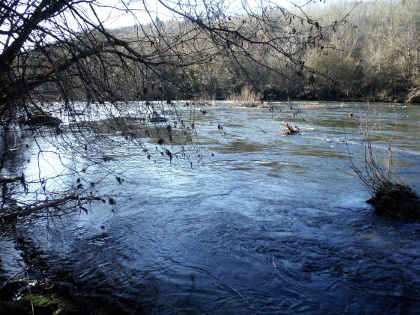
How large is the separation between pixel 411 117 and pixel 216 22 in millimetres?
18212

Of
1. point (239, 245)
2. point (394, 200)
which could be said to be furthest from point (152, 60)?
point (394, 200)

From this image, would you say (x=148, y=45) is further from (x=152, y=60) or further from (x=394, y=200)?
(x=394, y=200)

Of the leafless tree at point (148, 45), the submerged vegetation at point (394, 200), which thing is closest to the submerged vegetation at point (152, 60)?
the leafless tree at point (148, 45)

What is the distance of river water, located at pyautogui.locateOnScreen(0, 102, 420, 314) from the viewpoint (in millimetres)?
3742

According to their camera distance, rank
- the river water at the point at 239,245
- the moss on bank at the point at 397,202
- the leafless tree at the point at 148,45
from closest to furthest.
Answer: the leafless tree at the point at 148,45
the river water at the point at 239,245
the moss on bank at the point at 397,202

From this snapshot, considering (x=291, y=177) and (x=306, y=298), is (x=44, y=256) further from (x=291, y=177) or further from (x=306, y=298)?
(x=291, y=177)

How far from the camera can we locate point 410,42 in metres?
30.7

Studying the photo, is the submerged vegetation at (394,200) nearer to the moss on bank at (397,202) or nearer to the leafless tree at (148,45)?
the moss on bank at (397,202)

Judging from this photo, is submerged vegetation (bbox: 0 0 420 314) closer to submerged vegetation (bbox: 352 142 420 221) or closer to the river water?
the river water

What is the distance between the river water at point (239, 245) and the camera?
3.74m

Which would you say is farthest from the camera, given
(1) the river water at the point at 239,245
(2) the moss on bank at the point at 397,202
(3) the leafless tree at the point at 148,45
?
(2) the moss on bank at the point at 397,202

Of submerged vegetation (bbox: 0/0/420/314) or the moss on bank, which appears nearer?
submerged vegetation (bbox: 0/0/420/314)

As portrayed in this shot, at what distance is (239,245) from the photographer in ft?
16.0

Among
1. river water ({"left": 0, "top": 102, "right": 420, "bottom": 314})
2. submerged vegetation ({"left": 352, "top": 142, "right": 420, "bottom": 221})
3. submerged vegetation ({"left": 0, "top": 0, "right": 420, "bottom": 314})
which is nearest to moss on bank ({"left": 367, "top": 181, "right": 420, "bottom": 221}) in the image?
submerged vegetation ({"left": 352, "top": 142, "right": 420, "bottom": 221})
